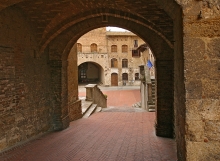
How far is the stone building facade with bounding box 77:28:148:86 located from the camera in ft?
109

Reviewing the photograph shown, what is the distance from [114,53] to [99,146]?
2936 cm

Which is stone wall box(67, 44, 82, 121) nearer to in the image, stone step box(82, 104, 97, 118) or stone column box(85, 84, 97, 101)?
stone step box(82, 104, 97, 118)

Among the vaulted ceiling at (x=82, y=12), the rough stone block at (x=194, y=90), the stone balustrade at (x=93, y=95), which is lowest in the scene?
the stone balustrade at (x=93, y=95)

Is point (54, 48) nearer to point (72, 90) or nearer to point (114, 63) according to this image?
point (72, 90)

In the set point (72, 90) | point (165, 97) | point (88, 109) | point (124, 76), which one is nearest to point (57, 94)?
point (72, 90)

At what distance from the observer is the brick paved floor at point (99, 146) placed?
5.30 m

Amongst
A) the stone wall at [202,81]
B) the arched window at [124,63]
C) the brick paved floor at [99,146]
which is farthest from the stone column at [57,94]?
the arched window at [124,63]

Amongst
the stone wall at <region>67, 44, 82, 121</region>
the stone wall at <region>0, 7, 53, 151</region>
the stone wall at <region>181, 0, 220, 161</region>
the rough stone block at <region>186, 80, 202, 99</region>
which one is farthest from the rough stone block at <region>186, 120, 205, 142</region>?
the stone wall at <region>67, 44, 82, 121</region>

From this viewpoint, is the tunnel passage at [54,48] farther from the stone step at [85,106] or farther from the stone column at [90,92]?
the stone column at [90,92]

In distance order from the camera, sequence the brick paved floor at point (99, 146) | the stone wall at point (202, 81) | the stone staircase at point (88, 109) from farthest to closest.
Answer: the stone staircase at point (88, 109) → the brick paved floor at point (99, 146) → the stone wall at point (202, 81)

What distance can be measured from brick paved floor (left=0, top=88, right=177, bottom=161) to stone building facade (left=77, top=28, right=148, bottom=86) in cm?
2475

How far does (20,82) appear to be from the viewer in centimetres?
628

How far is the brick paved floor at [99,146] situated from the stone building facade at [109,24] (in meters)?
0.49

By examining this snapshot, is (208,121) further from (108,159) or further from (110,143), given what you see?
(110,143)
